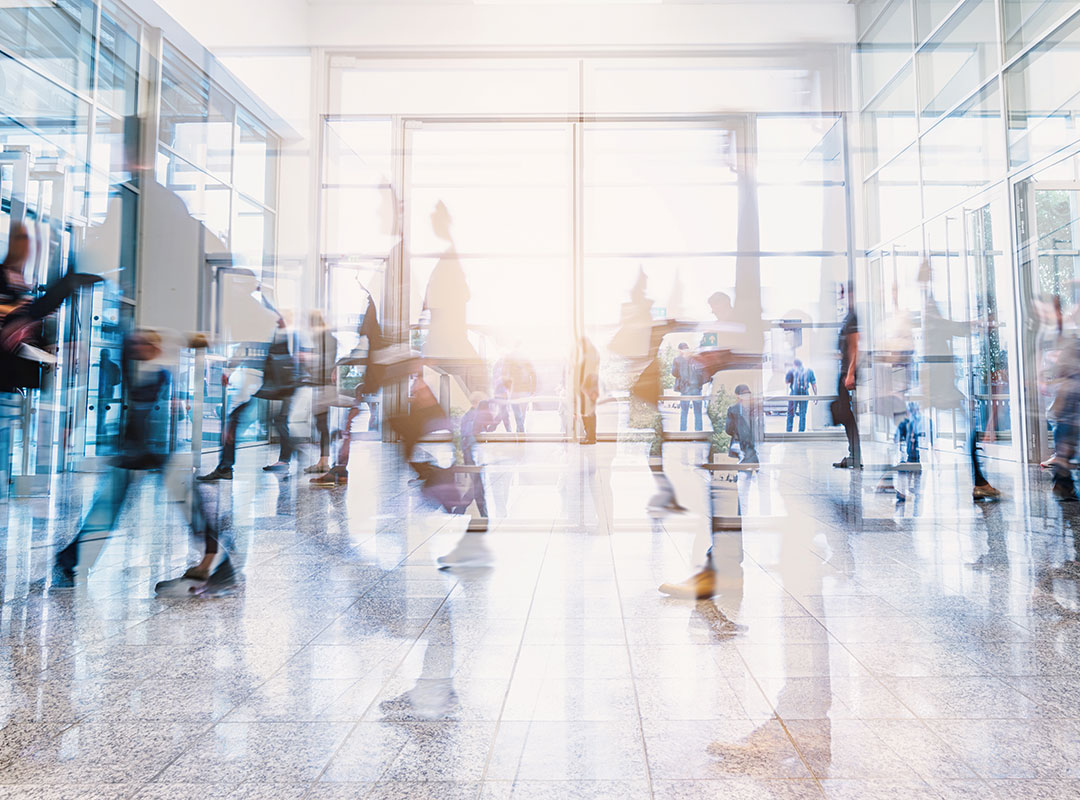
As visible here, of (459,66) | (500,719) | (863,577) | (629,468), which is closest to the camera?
(500,719)

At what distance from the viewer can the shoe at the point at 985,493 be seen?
4.46 metres

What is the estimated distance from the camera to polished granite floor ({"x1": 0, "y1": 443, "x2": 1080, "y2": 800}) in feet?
3.79

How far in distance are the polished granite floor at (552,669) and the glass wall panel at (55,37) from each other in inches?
167

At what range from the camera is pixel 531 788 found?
3.60 feet

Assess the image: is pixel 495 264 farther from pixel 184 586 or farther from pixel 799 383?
pixel 184 586

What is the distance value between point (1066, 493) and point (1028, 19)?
4484 millimetres

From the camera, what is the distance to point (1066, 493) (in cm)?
434

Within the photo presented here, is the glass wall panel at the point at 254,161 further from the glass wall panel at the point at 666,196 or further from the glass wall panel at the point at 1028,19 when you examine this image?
the glass wall panel at the point at 1028,19

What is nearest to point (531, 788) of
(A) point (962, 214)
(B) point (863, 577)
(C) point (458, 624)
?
(C) point (458, 624)

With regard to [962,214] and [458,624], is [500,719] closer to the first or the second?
[458,624]

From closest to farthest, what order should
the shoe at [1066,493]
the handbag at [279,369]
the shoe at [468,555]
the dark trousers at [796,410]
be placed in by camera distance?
the shoe at [468,555], the shoe at [1066,493], the handbag at [279,369], the dark trousers at [796,410]

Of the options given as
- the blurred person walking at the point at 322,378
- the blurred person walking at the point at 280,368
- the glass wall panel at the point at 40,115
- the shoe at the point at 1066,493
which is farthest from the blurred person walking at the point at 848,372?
the glass wall panel at the point at 40,115

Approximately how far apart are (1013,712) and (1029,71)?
22.7 feet

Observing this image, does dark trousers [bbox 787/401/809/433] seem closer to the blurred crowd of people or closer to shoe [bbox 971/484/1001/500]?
the blurred crowd of people
